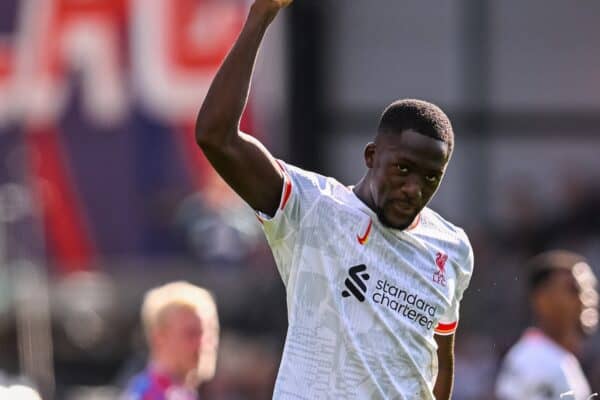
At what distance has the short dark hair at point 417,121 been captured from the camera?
4609 mm

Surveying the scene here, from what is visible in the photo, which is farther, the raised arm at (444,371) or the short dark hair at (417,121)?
the raised arm at (444,371)

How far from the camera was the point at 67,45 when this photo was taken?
49.3ft

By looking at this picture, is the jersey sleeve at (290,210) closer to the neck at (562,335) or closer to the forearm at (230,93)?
the forearm at (230,93)

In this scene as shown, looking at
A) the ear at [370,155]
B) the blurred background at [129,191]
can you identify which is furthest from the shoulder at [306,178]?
the blurred background at [129,191]

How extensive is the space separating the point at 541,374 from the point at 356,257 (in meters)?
3.06

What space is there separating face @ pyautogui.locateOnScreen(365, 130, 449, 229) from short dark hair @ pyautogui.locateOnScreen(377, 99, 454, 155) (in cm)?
2

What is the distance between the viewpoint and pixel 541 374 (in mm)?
7430

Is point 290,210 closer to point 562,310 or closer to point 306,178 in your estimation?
point 306,178

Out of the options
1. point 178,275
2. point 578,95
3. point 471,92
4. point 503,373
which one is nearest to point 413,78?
point 471,92

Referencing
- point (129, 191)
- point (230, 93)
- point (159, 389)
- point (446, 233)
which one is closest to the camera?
point (230, 93)

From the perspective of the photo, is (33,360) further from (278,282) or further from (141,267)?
(278,282)

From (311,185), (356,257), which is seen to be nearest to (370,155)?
(311,185)

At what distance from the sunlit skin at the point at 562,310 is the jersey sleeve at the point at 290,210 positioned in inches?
132

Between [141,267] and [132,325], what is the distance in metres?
0.78
